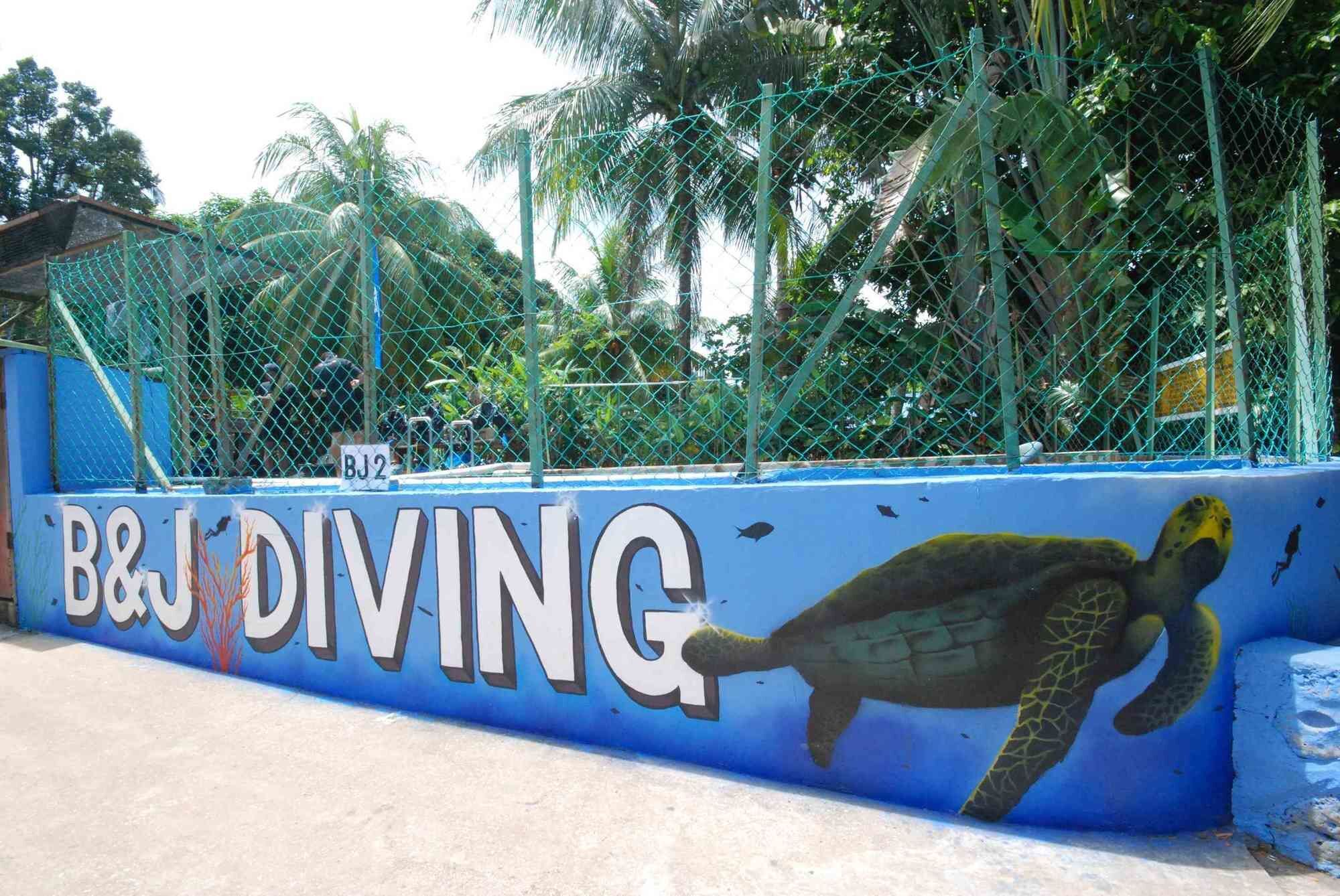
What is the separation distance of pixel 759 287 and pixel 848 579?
1207 millimetres

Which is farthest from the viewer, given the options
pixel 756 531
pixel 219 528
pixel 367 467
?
pixel 219 528

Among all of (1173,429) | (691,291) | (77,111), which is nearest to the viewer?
(691,291)

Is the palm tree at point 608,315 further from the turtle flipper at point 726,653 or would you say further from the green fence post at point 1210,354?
the green fence post at point 1210,354

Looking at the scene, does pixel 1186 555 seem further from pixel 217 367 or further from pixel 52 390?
pixel 52 390

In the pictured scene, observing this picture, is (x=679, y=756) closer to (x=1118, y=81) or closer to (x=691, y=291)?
(x=691, y=291)

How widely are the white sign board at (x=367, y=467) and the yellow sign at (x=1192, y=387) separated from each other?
3.72 m

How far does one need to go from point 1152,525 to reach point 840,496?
3.44 feet

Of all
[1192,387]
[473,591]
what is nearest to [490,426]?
[473,591]

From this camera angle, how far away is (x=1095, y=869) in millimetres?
2654

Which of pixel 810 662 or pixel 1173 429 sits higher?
pixel 1173 429

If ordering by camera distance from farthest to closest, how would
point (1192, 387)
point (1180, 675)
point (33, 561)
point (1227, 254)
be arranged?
1. point (33, 561)
2. point (1192, 387)
3. point (1227, 254)
4. point (1180, 675)

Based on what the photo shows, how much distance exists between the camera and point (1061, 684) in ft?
9.71

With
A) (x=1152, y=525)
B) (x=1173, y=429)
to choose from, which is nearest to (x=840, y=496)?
(x=1152, y=525)

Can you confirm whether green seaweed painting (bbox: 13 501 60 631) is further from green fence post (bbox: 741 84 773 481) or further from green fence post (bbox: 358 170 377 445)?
green fence post (bbox: 741 84 773 481)
